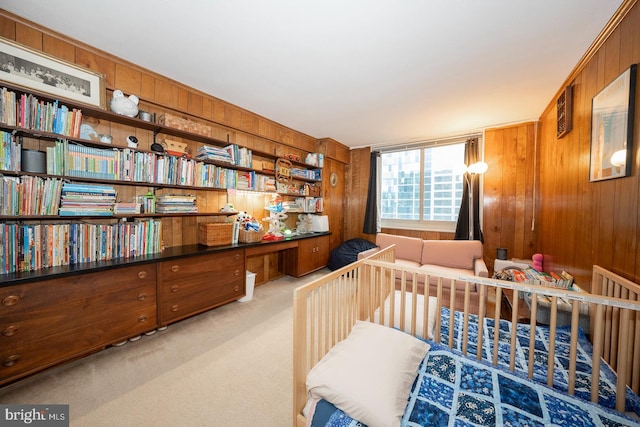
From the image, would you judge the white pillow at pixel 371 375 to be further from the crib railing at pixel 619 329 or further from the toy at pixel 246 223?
the toy at pixel 246 223

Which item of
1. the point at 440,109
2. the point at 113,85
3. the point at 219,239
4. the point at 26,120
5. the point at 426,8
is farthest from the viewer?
the point at 440,109

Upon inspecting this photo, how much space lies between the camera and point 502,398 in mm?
1073

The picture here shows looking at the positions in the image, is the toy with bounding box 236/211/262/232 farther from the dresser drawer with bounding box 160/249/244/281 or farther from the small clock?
the small clock

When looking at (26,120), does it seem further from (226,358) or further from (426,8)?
(426,8)

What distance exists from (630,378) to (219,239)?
327cm

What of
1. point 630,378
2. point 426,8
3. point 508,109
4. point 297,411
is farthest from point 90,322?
point 508,109

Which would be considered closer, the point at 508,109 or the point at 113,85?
the point at 113,85

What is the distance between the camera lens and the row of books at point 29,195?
5.04ft

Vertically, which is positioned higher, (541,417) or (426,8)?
(426,8)

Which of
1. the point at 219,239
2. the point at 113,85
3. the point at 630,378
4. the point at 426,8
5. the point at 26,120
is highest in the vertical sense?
the point at 426,8

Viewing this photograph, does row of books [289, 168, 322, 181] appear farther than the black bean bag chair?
No

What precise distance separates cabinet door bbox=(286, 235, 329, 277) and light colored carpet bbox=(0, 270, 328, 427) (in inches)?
57.2

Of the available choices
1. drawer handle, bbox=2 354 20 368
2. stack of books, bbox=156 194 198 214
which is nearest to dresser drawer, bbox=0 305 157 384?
drawer handle, bbox=2 354 20 368

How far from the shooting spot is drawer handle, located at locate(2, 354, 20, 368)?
138 centimetres
